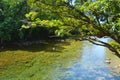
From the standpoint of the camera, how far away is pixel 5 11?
3509cm

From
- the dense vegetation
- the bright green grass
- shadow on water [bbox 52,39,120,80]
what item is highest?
the dense vegetation

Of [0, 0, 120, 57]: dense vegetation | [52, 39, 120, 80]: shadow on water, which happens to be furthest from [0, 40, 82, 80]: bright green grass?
[0, 0, 120, 57]: dense vegetation

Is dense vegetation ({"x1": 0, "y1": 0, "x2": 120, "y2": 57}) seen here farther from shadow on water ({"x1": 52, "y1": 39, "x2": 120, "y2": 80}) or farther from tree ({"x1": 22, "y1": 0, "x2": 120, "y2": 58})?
shadow on water ({"x1": 52, "y1": 39, "x2": 120, "y2": 80})

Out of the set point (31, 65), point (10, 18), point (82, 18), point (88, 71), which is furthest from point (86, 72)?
point (10, 18)

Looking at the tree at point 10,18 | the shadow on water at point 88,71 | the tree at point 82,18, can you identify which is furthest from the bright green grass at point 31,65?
the tree at point 82,18

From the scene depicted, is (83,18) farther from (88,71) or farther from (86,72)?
(88,71)

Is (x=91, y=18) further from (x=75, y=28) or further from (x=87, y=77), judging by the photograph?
(x=87, y=77)

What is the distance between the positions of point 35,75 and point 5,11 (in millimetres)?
18066

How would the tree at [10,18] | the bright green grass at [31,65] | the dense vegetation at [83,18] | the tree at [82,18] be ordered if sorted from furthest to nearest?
the tree at [10,18] → the bright green grass at [31,65] → the tree at [82,18] → the dense vegetation at [83,18]

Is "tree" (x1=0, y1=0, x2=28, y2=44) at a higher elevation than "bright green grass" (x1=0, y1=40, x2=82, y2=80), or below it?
higher

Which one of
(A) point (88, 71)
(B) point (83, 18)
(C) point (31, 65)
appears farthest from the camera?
(C) point (31, 65)

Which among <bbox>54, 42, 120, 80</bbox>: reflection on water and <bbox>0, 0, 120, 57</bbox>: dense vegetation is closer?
<bbox>0, 0, 120, 57</bbox>: dense vegetation

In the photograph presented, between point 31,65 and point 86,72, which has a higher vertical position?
point 31,65

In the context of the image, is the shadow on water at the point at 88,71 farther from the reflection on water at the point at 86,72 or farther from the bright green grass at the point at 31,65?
the bright green grass at the point at 31,65
